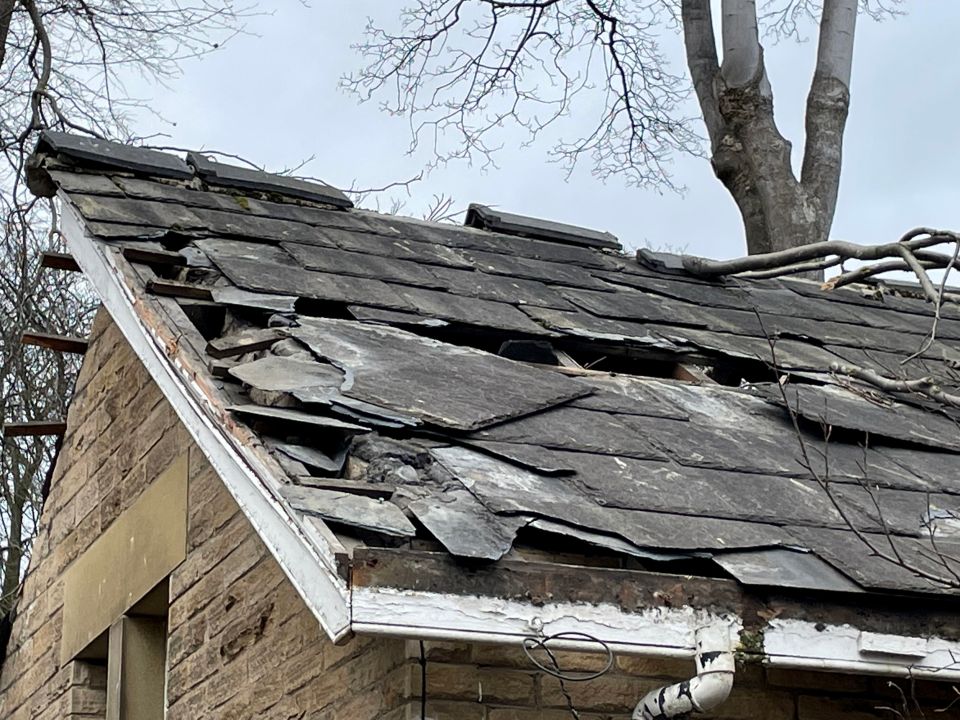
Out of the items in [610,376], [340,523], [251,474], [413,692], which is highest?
[610,376]

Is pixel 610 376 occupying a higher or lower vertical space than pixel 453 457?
higher

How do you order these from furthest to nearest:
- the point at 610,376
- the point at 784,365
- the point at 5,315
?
the point at 5,315 → the point at 784,365 → the point at 610,376

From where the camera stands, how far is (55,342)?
6840 mm

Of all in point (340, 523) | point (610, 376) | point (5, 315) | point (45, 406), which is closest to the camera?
point (340, 523)

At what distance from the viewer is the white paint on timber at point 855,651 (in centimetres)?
341

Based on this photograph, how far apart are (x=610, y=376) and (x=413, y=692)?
1811mm

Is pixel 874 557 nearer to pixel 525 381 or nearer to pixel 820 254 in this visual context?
pixel 525 381

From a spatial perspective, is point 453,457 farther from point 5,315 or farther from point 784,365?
point 5,315

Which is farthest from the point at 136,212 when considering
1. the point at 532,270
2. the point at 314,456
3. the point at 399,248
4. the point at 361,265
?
the point at 314,456

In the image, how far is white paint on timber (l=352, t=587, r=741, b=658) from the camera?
3.03 meters

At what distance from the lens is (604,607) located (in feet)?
10.7

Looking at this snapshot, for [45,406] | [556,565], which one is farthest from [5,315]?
[556,565]

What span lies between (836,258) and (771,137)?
15.7ft

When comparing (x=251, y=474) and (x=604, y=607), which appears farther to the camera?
(x=251, y=474)
